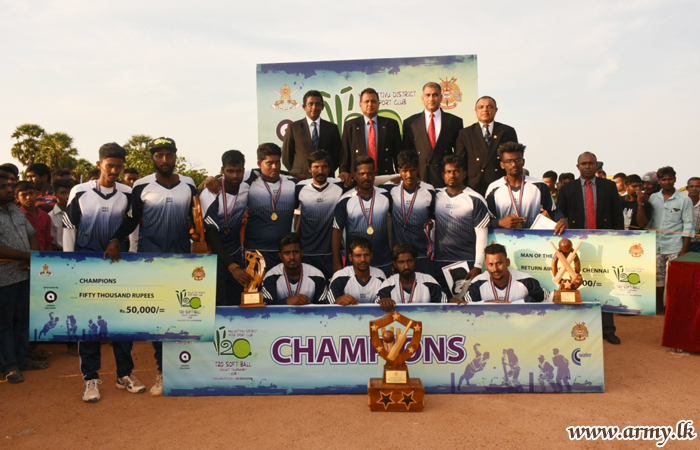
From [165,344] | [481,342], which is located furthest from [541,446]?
[165,344]

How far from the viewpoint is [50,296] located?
5574 millimetres

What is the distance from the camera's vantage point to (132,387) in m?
5.87

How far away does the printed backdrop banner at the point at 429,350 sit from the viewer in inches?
222

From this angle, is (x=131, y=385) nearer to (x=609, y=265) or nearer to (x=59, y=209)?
(x=59, y=209)

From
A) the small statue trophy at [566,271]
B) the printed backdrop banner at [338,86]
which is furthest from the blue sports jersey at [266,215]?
the printed backdrop banner at [338,86]

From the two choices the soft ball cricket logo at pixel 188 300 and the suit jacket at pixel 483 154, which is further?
the suit jacket at pixel 483 154

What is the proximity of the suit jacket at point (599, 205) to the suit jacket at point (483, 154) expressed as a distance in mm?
1296

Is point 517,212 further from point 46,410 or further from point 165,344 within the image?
point 46,410

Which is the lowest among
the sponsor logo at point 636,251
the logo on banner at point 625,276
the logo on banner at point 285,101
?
the logo on banner at point 625,276

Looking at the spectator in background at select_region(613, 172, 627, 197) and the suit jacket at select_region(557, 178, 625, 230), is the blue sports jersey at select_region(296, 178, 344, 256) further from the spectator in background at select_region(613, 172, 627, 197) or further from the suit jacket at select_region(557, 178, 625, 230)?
the spectator in background at select_region(613, 172, 627, 197)

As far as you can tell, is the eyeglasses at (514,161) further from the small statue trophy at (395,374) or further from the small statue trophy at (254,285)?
the small statue trophy at (254,285)

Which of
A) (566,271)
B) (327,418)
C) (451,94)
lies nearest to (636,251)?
(566,271)

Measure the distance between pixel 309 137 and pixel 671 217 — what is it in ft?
22.7

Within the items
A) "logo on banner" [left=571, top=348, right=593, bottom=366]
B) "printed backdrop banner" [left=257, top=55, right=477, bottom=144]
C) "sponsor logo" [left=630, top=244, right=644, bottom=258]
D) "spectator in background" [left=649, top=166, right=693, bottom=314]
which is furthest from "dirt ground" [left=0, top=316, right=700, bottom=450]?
"printed backdrop banner" [left=257, top=55, right=477, bottom=144]
